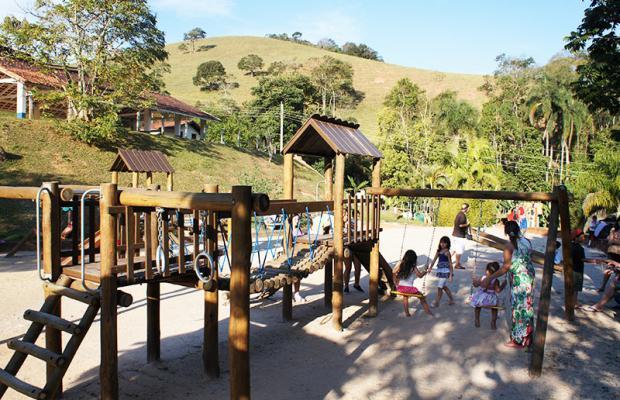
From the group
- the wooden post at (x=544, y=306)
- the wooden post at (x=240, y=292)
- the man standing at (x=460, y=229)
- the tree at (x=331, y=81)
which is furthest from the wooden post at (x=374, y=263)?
the tree at (x=331, y=81)

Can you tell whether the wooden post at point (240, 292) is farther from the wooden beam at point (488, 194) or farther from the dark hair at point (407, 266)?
the dark hair at point (407, 266)

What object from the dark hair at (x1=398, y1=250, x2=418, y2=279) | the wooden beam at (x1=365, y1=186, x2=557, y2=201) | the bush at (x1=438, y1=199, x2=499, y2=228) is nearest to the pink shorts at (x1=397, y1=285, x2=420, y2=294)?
the dark hair at (x1=398, y1=250, x2=418, y2=279)

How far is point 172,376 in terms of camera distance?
6.24m

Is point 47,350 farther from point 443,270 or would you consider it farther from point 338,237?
point 443,270

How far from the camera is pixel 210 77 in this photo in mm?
76125

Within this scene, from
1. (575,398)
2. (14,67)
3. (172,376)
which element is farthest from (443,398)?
(14,67)

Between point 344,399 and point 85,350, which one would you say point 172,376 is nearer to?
point 85,350

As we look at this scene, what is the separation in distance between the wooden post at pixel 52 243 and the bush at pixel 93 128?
71.9 ft

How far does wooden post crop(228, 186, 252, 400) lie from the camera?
417cm

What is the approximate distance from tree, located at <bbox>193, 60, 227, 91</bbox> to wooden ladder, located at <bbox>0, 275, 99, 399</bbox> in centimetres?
7260

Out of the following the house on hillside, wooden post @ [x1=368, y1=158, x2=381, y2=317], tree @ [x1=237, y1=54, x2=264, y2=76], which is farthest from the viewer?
tree @ [x1=237, y1=54, x2=264, y2=76]

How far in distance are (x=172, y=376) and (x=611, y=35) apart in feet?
29.7

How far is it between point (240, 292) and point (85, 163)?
23.4m

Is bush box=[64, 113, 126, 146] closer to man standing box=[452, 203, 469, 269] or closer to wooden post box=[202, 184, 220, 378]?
man standing box=[452, 203, 469, 269]
